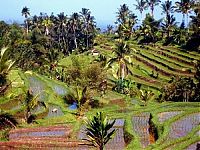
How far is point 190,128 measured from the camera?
911 inches

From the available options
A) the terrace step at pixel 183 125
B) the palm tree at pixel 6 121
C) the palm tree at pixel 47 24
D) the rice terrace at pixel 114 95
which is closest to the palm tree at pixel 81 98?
the rice terrace at pixel 114 95

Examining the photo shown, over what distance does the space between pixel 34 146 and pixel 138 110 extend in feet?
33.1

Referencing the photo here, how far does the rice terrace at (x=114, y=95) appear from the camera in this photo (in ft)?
67.2

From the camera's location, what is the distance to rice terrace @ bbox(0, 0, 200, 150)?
20.5 m

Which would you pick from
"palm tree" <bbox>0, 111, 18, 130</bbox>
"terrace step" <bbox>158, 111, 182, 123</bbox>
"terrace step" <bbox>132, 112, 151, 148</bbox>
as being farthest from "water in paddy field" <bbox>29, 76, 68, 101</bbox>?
"terrace step" <bbox>158, 111, 182, 123</bbox>

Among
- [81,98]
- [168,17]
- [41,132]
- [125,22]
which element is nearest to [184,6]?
[168,17]

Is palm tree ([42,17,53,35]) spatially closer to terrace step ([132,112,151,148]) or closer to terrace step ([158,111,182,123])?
terrace step ([132,112,151,148])

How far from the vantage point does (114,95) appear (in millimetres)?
34750

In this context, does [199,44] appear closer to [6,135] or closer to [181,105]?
[181,105]

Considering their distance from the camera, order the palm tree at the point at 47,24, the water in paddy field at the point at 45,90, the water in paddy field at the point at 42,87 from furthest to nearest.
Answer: the palm tree at the point at 47,24
the water in paddy field at the point at 42,87
the water in paddy field at the point at 45,90

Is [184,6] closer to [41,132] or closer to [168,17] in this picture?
[168,17]

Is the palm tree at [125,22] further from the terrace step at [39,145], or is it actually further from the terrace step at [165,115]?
the terrace step at [39,145]

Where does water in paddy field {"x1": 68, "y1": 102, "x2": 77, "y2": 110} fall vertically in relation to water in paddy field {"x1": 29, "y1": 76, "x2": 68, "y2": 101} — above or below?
below

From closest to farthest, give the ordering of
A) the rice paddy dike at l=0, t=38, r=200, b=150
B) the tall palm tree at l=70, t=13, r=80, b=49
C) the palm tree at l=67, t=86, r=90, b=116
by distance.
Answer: the rice paddy dike at l=0, t=38, r=200, b=150 → the palm tree at l=67, t=86, r=90, b=116 → the tall palm tree at l=70, t=13, r=80, b=49
